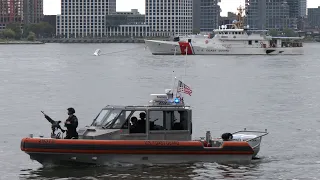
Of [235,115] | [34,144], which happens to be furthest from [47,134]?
[235,115]

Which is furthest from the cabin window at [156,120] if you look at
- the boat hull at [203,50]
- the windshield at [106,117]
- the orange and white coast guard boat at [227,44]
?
the boat hull at [203,50]

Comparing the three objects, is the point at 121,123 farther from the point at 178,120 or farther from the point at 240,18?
the point at 240,18

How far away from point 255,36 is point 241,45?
305cm

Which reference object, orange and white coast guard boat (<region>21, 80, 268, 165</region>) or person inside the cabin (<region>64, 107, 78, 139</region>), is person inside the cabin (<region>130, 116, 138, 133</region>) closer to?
orange and white coast guard boat (<region>21, 80, 268, 165</region>)

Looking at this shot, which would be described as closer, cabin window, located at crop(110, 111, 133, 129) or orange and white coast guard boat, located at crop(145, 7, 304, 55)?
cabin window, located at crop(110, 111, 133, 129)

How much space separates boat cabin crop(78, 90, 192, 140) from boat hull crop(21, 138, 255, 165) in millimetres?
304

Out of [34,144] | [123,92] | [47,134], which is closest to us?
[34,144]

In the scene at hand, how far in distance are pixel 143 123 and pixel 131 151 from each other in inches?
37.8

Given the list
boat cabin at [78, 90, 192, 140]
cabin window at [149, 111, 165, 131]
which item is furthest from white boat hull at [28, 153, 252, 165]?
cabin window at [149, 111, 165, 131]

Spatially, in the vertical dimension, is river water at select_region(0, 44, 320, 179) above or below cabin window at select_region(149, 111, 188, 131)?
below

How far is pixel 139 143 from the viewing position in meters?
25.8

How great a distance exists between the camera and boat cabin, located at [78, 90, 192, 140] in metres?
25.9

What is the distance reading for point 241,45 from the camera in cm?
13600

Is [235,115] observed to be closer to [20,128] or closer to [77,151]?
[20,128]
